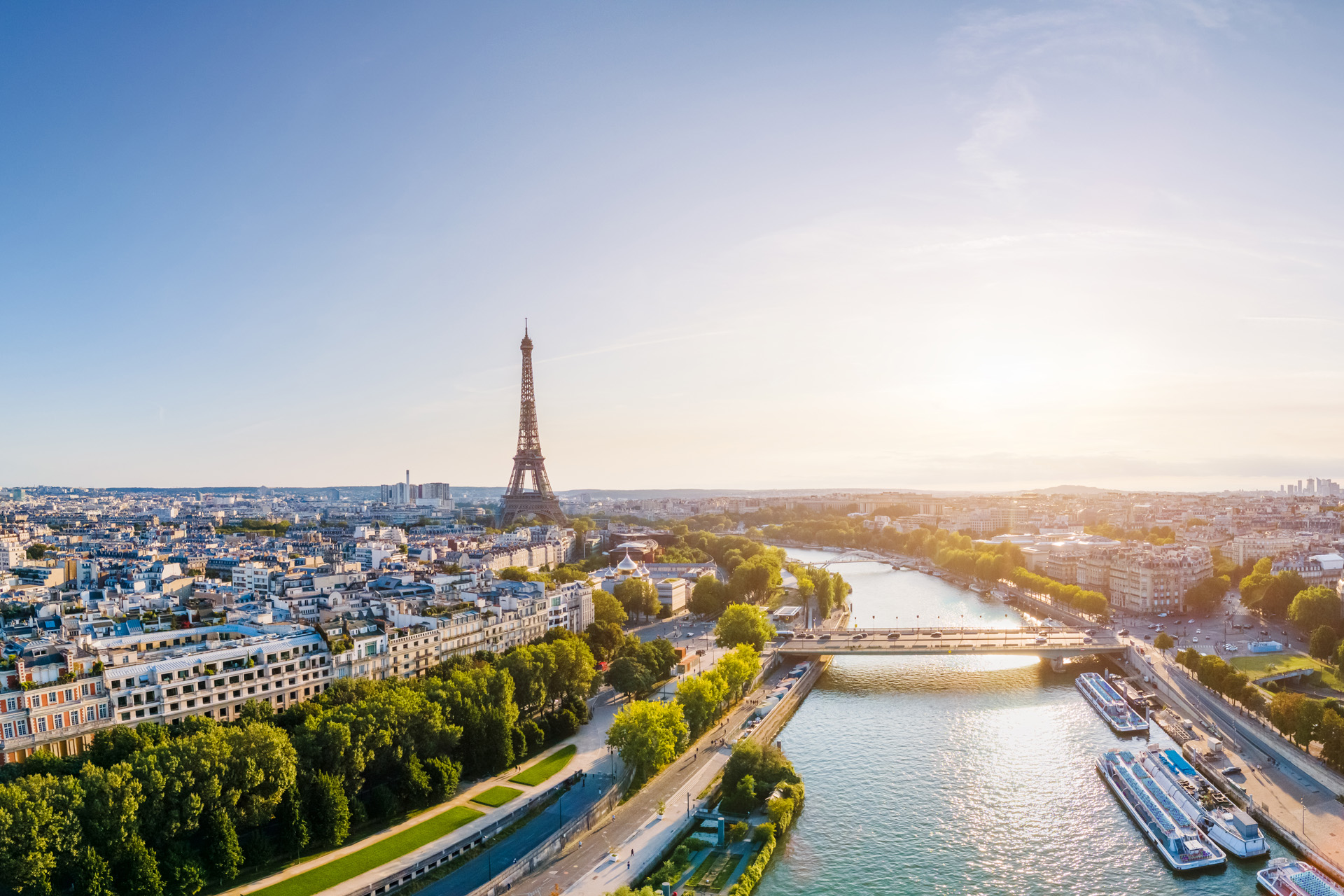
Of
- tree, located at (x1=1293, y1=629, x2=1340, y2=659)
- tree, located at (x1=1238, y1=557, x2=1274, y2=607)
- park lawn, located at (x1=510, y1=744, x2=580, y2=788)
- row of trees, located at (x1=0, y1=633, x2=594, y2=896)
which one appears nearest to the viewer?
row of trees, located at (x1=0, y1=633, x2=594, y2=896)

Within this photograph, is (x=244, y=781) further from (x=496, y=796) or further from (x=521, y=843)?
(x=496, y=796)

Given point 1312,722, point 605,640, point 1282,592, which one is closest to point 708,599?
point 605,640

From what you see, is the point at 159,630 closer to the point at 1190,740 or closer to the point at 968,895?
the point at 968,895

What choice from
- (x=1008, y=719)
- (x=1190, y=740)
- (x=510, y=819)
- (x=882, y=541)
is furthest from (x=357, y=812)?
(x=882, y=541)

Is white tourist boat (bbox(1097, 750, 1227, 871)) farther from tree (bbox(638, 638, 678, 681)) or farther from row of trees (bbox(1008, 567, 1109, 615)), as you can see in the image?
row of trees (bbox(1008, 567, 1109, 615))

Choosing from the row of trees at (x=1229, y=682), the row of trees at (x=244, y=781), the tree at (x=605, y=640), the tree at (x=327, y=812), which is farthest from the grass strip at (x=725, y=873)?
the row of trees at (x=1229, y=682)

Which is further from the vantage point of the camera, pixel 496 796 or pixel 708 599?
pixel 708 599

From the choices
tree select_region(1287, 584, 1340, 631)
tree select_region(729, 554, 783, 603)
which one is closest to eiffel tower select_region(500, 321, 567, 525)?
tree select_region(729, 554, 783, 603)
